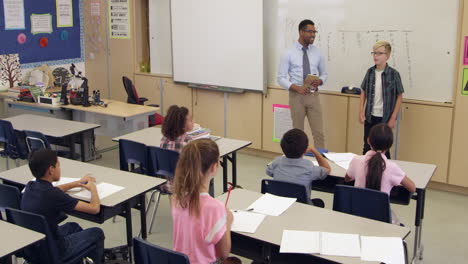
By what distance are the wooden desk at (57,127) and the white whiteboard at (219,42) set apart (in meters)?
1.99

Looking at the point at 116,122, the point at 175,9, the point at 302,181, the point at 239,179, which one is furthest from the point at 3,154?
the point at 302,181

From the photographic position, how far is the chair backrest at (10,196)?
3381mm

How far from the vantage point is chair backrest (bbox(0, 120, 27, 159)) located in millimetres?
5457

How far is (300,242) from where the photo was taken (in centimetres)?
273

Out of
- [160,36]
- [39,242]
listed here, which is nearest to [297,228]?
[39,242]

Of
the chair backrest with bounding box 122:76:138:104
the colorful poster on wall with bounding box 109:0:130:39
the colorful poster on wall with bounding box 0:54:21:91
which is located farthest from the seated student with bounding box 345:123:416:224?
the colorful poster on wall with bounding box 0:54:21:91

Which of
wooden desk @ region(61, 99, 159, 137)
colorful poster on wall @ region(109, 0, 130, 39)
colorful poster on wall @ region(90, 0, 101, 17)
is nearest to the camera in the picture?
wooden desk @ region(61, 99, 159, 137)

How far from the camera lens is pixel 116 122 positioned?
19.8ft

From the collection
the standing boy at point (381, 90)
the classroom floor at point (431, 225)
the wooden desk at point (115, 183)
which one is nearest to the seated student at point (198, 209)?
the wooden desk at point (115, 183)

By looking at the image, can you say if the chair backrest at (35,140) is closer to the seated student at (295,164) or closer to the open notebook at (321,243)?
the seated student at (295,164)

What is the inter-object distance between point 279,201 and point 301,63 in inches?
116

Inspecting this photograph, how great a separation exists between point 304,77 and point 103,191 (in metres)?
3.10

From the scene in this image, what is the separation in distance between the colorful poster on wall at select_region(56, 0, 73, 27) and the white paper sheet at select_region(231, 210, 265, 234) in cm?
584

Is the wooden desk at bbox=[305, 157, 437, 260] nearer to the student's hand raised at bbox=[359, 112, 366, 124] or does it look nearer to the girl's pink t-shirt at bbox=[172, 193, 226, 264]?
the student's hand raised at bbox=[359, 112, 366, 124]
